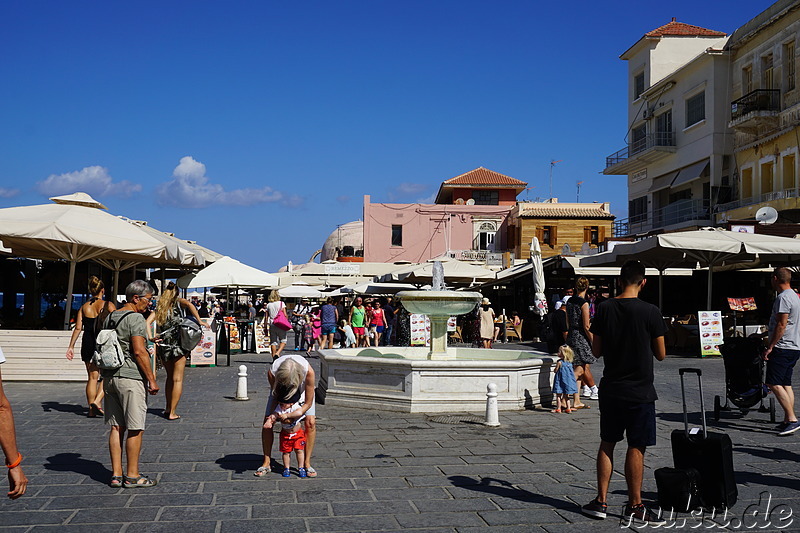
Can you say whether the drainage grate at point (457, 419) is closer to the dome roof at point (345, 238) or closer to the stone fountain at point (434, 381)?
the stone fountain at point (434, 381)

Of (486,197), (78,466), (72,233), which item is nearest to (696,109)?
(72,233)

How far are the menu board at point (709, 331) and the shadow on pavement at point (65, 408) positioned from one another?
40.7 ft

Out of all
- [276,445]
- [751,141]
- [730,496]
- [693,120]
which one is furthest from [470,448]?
[693,120]

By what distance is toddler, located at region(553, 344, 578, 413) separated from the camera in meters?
9.57

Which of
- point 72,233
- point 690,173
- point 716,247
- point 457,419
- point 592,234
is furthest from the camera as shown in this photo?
point 592,234

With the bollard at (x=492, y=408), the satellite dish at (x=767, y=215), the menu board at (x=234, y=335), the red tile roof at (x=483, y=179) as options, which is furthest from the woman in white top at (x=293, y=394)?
the red tile roof at (x=483, y=179)

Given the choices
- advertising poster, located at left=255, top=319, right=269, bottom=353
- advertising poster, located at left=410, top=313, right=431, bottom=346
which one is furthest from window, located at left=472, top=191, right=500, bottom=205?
advertising poster, located at left=255, top=319, right=269, bottom=353

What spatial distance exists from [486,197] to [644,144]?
25462 millimetres

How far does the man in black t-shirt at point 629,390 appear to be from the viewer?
4.86m

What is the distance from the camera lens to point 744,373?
884 centimetres

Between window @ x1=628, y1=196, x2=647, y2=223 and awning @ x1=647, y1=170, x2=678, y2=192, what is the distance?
3.82ft

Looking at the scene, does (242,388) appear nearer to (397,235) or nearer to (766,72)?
(766,72)

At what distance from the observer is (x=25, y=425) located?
8.35 metres

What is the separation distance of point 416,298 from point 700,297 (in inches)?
777
